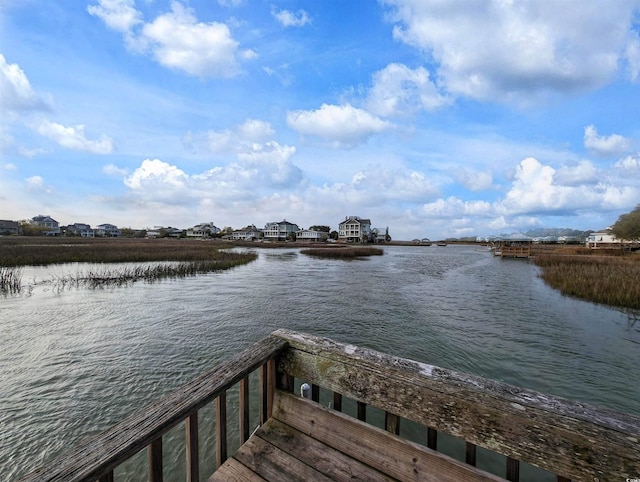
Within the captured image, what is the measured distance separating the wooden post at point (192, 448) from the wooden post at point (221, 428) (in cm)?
19

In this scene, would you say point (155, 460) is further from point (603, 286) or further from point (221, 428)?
point (603, 286)

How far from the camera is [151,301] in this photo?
13.1m

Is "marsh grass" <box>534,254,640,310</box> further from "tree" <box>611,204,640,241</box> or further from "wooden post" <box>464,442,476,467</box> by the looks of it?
"tree" <box>611,204,640,241</box>

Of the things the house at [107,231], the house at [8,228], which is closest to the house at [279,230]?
the house at [107,231]

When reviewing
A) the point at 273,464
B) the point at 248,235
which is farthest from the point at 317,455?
the point at 248,235

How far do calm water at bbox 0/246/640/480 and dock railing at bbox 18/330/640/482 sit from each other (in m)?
4.33

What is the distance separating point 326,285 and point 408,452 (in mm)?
16462

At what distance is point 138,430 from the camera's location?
4.92 ft

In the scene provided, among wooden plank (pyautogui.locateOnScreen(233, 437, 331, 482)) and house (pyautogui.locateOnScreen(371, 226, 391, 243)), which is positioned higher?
house (pyautogui.locateOnScreen(371, 226, 391, 243))

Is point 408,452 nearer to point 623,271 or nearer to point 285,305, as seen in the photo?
point 285,305

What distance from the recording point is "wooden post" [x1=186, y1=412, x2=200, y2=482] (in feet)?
6.10

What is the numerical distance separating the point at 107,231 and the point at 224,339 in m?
141

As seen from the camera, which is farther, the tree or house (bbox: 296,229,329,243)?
house (bbox: 296,229,329,243)

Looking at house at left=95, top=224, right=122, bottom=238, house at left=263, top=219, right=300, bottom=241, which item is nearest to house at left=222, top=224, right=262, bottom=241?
house at left=263, top=219, right=300, bottom=241
